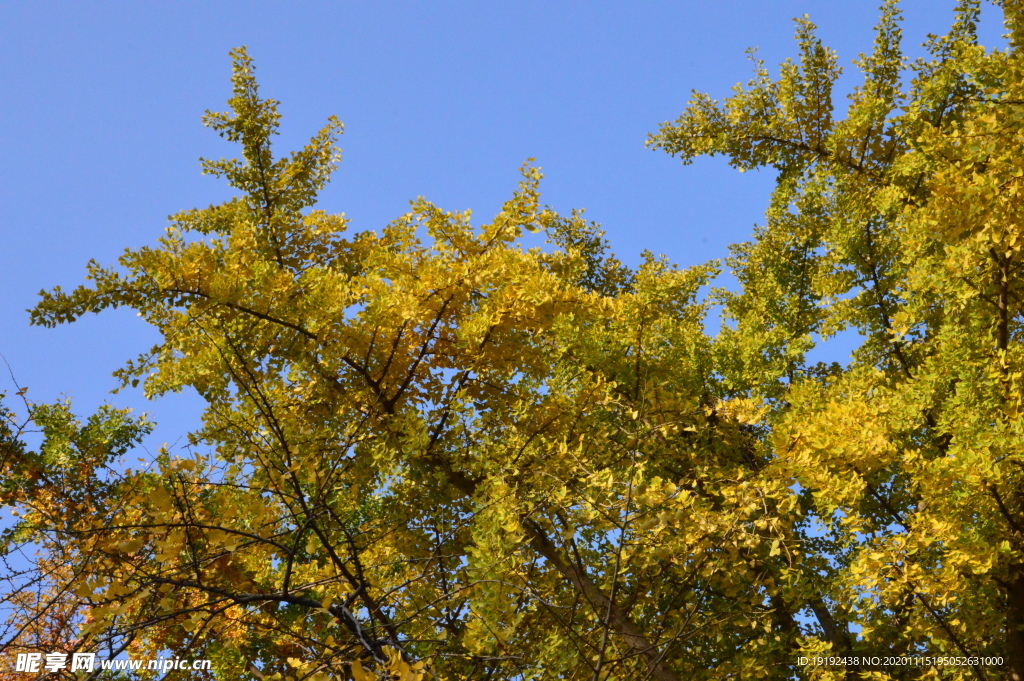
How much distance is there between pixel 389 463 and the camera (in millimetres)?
4871

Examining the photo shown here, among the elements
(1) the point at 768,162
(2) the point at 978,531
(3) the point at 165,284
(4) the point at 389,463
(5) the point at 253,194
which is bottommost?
(2) the point at 978,531

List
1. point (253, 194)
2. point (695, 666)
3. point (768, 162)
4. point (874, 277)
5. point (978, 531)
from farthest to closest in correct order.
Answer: point (768, 162)
point (874, 277)
point (253, 194)
point (695, 666)
point (978, 531)

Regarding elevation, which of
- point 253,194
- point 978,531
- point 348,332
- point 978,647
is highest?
point 253,194

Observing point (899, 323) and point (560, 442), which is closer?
point (560, 442)

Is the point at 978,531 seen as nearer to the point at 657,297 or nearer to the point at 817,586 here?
the point at 817,586

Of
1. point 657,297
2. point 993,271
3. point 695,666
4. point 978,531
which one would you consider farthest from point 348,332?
point 993,271

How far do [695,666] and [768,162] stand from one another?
16.8ft

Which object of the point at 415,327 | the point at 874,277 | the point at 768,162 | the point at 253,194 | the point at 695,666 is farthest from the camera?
the point at 768,162

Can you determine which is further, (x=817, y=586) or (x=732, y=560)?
(x=817, y=586)

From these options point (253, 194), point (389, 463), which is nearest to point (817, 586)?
point (389, 463)

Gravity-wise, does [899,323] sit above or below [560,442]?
above

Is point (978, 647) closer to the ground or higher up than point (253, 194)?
closer to the ground

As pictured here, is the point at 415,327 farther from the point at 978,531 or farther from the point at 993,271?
the point at 993,271

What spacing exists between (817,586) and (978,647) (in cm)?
130
